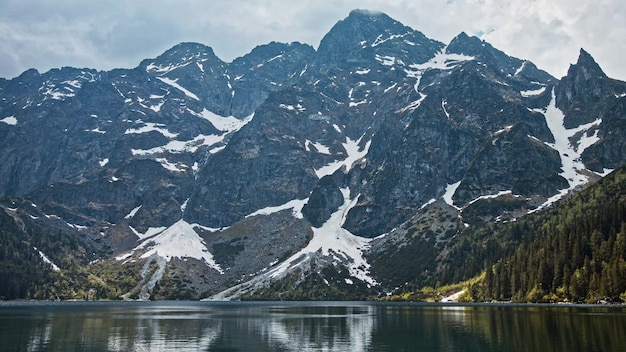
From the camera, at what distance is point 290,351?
65.9 m

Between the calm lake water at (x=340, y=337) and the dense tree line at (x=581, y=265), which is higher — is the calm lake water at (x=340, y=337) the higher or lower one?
the lower one

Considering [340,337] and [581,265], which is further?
[581,265]

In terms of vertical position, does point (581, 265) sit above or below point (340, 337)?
above

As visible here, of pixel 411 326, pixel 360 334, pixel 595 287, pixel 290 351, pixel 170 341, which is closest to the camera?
pixel 290 351

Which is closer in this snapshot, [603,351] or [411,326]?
[603,351]

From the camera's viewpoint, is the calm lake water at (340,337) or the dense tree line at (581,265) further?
the dense tree line at (581,265)

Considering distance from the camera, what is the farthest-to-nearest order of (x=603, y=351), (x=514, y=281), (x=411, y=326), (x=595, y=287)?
1. (x=514, y=281)
2. (x=595, y=287)
3. (x=411, y=326)
4. (x=603, y=351)

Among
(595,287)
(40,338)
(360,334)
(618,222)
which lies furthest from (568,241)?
(40,338)

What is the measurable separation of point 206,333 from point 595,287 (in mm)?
111130

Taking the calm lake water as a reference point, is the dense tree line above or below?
above

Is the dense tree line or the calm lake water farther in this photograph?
the dense tree line

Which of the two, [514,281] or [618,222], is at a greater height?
[618,222]

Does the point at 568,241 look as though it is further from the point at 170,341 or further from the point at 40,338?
the point at 40,338

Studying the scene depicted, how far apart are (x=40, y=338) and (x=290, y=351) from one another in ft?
127
